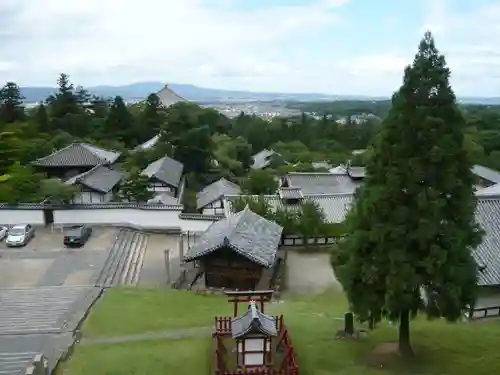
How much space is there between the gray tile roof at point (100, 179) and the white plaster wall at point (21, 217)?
4.49 metres

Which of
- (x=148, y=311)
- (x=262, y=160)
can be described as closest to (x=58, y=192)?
(x=148, y=311)

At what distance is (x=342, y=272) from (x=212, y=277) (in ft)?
26.1

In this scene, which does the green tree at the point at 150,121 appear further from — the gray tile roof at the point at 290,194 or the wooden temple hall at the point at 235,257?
the wooden temple hall at the point at 235,257

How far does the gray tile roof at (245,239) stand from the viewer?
18125 mm

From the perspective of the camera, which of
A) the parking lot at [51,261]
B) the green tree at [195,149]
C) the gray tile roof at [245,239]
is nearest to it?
the gray tile roof at [245,239]

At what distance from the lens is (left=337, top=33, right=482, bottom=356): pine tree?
10797mm

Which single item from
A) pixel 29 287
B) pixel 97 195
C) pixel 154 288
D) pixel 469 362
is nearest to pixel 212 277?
pixel 154 288

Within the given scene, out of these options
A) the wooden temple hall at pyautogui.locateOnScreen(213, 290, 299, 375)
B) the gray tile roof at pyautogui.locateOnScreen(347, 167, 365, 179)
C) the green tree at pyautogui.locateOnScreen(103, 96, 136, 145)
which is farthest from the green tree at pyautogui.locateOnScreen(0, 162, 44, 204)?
the green tree at pyautogui.locateOnScreen(103, 96, 136, 145)

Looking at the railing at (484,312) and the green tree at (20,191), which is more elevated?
the green tree at (20,191)

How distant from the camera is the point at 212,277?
61.9 ft

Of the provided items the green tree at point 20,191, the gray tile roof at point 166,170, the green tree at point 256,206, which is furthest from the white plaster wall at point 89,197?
the green tree at point 256,206

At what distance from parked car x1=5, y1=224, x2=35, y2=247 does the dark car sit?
1608mm

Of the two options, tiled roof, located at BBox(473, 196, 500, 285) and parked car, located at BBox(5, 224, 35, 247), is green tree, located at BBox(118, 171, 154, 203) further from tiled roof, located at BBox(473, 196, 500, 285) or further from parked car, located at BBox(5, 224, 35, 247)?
tiled roof, located at BBox(473, 196, 500, 285)

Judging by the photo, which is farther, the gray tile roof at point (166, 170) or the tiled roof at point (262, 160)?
the tiled roof at point (262, 160)
